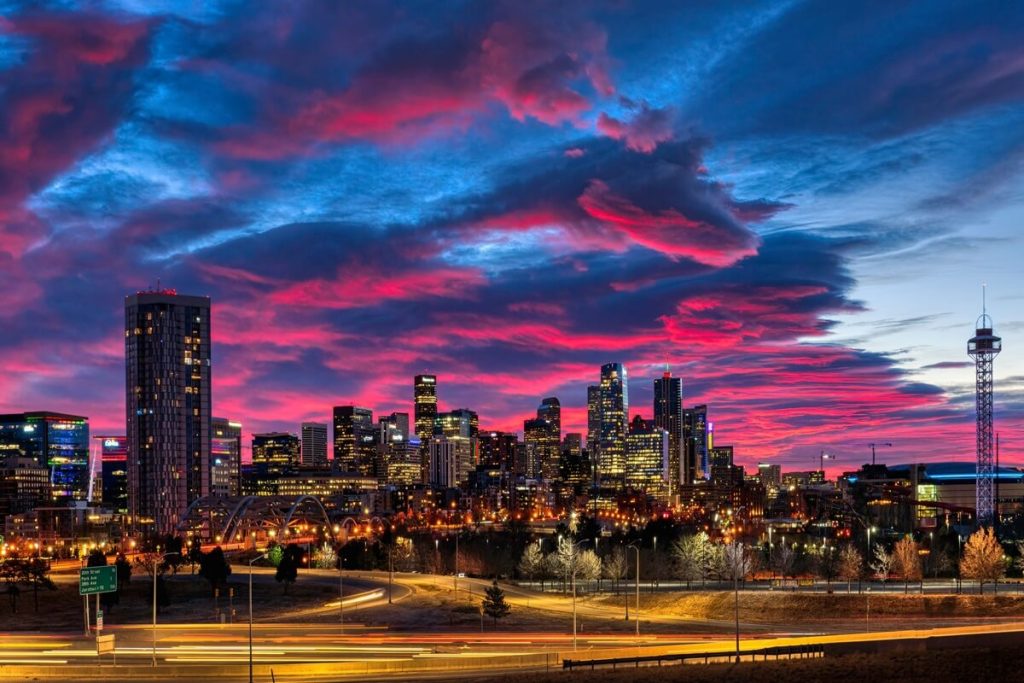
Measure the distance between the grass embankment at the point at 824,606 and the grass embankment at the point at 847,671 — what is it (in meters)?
34.7

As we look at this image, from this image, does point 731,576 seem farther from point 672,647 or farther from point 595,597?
point 672,647

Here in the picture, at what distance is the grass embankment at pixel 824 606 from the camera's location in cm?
9625

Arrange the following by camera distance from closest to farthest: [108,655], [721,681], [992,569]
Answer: [721,681]
[108,655]
[992,569]

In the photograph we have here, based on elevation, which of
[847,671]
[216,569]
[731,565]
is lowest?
[731,565]

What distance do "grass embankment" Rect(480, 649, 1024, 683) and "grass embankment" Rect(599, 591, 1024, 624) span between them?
34.7 metres

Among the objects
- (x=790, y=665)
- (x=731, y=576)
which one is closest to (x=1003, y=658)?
(x=790, y=665)

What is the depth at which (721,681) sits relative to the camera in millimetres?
59156

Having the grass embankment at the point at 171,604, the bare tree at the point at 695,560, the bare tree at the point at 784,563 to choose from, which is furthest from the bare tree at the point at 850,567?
the grass embankment at the point at 171,604

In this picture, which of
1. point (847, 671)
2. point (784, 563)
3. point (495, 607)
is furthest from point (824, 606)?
point (847, 671)

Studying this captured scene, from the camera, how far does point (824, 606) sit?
101m

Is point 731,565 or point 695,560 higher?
point 731,565

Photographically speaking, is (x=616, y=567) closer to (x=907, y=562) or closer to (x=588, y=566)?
(x=588, y=566)

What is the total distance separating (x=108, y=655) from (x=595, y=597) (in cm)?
5762

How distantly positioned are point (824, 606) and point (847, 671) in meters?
41.7
